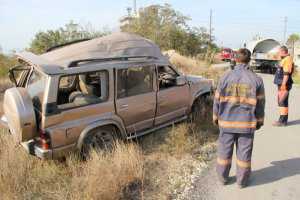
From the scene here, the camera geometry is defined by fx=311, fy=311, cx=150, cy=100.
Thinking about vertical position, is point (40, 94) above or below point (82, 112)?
above

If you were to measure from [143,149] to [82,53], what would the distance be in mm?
2241

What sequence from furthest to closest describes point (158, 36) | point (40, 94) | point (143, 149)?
point (158, 36) < point (143, 149) < point (40, 94)

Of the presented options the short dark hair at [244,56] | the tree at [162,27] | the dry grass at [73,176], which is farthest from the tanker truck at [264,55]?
the dry grass at [73,176]

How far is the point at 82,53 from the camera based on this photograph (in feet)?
19.5

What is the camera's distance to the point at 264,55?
70.6ft

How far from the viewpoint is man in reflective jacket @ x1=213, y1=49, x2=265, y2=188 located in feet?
14.5

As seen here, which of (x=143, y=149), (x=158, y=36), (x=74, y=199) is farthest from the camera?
(x=158, y=36)

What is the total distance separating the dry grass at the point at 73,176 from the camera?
4367 millimetres

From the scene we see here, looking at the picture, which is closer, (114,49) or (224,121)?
(224,121)

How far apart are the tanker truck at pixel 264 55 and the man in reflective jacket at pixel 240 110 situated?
54.7ft

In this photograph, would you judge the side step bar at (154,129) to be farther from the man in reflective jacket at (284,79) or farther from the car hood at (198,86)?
the man in reflective jacket at (284,79)

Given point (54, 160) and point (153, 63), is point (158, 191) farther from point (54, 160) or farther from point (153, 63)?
point (153, 63)

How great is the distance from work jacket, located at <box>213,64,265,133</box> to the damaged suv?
2034mm

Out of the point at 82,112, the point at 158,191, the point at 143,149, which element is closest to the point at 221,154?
the point at 158,191
